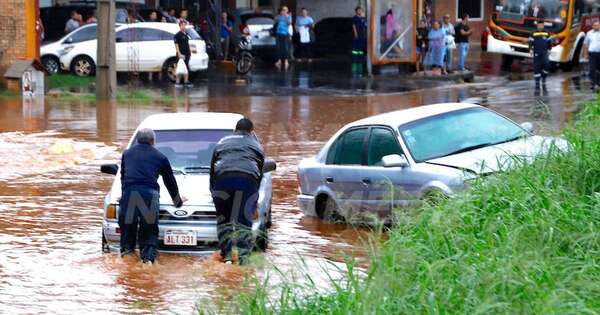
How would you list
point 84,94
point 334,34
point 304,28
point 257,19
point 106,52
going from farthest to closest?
point 334,34 → point 304,28 → point 257,19 → point 84,94 → point 106,52

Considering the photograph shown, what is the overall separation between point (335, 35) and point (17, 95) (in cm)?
1989

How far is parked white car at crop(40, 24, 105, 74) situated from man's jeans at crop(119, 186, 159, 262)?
2096 cm

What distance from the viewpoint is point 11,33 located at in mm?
29641

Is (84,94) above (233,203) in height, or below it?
above

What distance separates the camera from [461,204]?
32.0ft

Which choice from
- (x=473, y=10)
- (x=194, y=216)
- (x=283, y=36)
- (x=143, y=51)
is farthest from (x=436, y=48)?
(x=194, y=216)

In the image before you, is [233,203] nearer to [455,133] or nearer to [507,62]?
[455,133]

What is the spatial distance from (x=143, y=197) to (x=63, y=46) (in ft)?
70.3

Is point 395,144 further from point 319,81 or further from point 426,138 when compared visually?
point 319,81

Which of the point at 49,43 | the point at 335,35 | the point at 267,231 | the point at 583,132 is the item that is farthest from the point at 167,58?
the point at 583,132

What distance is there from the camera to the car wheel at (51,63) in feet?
107

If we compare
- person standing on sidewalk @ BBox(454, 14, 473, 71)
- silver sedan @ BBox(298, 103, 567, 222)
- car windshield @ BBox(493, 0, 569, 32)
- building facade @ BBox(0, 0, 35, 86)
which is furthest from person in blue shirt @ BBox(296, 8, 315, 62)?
silver sedan @ BBox(298, 103, 567, 222)

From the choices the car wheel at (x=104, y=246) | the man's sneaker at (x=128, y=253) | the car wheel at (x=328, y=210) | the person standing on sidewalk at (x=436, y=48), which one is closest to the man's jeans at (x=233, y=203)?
the man's sneaker at (x=128, y=253)

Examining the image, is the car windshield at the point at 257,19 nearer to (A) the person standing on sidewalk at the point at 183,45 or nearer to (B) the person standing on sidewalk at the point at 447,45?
(B) the person standing on sidewalk at the point at 447,45
